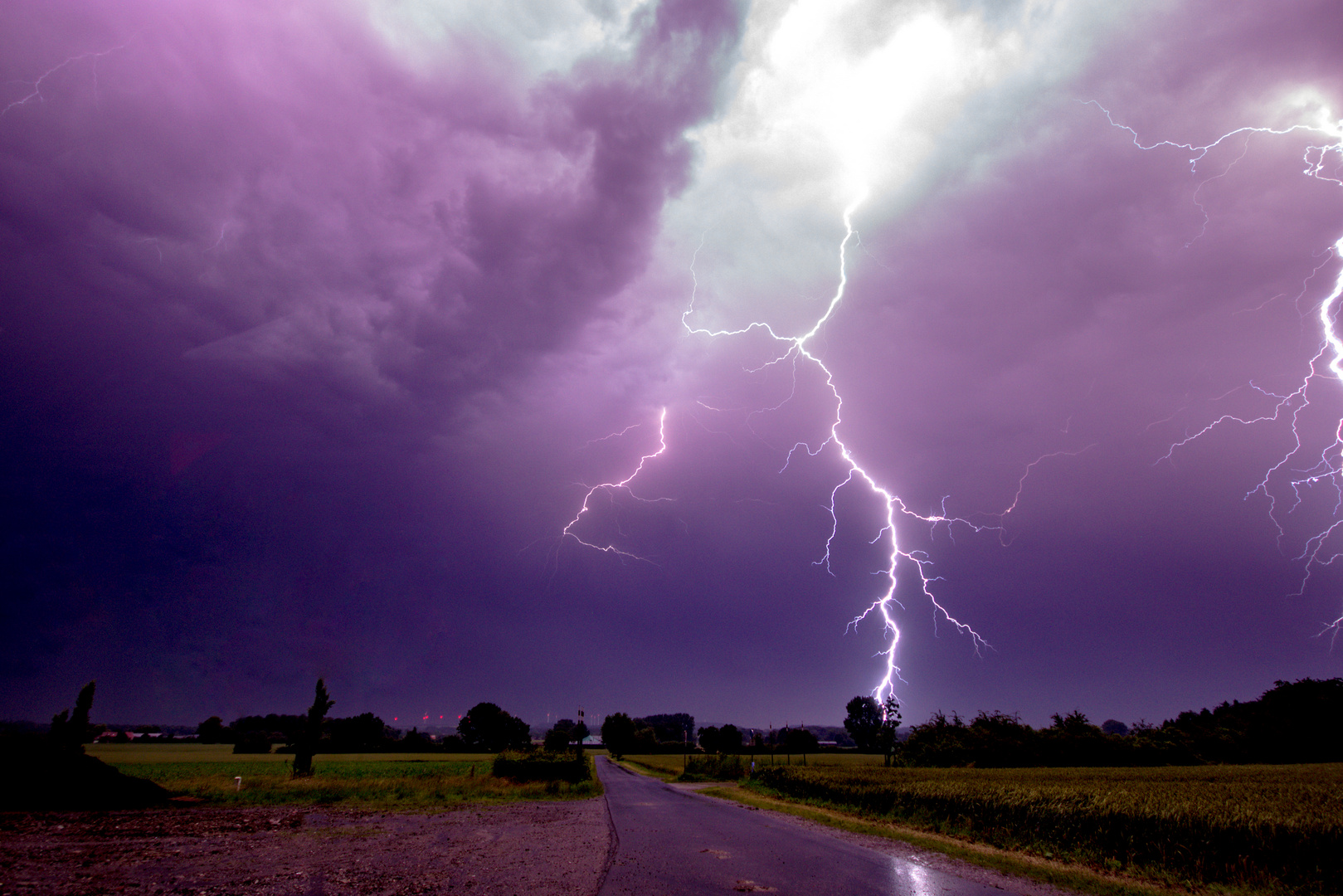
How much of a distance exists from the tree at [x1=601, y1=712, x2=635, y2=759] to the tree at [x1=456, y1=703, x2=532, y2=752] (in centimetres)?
1313

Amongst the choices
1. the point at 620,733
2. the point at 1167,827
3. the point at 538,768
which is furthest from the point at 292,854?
the point at 620,733

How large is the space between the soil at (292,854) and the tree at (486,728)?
76.8m

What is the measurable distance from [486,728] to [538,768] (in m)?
65.4

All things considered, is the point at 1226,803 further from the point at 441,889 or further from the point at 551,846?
the point at 441,889

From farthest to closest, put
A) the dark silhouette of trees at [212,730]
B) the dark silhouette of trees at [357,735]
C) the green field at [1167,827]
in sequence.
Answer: the dark silhouette of trees at [212,730] < the dark silhouette of trees at [357,735] < the green field at [1167,827]

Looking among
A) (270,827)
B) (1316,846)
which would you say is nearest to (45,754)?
(270,827)

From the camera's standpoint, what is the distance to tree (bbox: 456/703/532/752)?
82.8 meters

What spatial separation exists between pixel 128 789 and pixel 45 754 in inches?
84.5

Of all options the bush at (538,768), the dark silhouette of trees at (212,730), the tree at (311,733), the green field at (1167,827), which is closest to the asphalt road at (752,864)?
the green field at (1167,827)

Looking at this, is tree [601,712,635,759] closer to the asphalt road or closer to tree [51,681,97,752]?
tree [51,681,97,752]

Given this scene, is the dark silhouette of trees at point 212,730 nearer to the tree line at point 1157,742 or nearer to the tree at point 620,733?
the tree at point 620,733

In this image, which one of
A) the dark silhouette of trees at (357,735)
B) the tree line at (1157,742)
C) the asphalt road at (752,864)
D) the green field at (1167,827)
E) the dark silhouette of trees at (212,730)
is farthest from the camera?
the dark silhouette of trees at (212,730)

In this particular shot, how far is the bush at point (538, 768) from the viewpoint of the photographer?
28.1 metres

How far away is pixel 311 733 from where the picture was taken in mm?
29641
